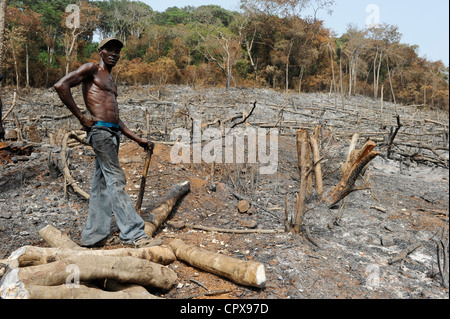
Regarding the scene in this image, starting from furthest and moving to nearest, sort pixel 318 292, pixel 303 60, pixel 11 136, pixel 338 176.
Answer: pixel 303 60, pixel 11 136, pixel 338 176, pixel 318 292

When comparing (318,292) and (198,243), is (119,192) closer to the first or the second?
(198,243)

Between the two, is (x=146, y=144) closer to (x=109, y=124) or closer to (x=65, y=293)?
(x=109, y=124)

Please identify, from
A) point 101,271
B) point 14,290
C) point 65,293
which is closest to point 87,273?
point 101,271

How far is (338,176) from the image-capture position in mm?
6668

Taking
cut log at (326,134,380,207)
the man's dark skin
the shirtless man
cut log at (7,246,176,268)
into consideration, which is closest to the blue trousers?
the shirtless man

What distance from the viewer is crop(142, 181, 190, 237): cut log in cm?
318

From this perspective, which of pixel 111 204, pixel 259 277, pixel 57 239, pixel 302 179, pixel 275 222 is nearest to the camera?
pixel 259 277

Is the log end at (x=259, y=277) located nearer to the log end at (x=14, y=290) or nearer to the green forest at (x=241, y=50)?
the log end at (x=14, y=290)

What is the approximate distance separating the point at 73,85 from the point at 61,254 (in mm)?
1429

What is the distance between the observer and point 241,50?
97.9 feet

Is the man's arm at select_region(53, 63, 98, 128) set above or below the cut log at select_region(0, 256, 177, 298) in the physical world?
above

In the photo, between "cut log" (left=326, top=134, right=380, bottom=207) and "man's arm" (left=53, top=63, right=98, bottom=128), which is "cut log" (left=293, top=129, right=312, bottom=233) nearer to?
"cut log" (left=326, top=134, right=380, bottom=207)
